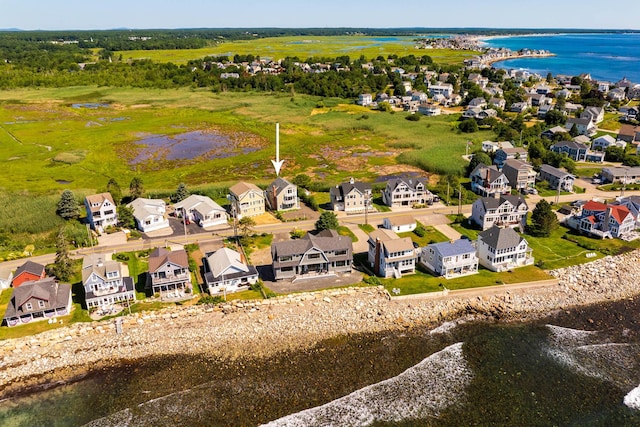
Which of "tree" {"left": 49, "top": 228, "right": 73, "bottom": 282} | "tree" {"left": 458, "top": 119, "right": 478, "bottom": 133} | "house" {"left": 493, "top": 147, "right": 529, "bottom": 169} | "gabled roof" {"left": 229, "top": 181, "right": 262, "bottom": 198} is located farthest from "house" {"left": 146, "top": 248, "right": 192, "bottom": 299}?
"tree" {"left": 458, "top": 119, "right": 478, "bottom": 133}

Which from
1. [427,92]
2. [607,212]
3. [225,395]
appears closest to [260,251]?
[225,395]

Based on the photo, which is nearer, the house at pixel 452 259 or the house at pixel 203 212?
the house at pixel 452 259

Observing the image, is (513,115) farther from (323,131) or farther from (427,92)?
(323,131)

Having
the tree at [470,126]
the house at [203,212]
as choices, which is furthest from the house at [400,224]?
the tree at [470,126]

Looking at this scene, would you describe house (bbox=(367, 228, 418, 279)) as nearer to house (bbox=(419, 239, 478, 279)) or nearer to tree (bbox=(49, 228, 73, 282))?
house (bbox=(419, 239, 478, 279))

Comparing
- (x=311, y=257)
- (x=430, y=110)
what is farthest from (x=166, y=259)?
(x=430, y=110)

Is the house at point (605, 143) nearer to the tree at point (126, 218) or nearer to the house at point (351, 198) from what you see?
the house at point (351, 198)
